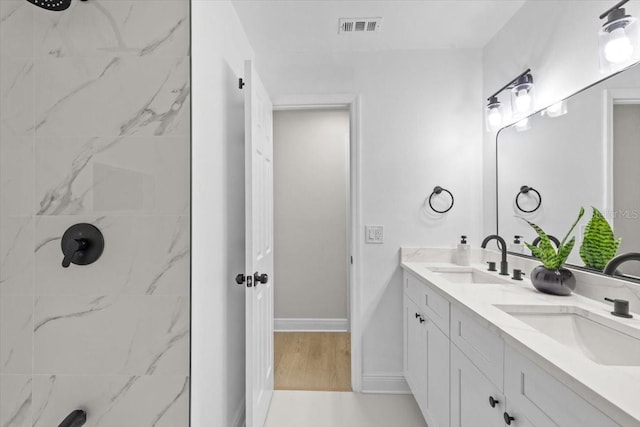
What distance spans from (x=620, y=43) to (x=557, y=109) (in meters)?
0.39

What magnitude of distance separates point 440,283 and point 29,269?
1663 millimetres

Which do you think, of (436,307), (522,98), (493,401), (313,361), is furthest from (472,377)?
(313,361)

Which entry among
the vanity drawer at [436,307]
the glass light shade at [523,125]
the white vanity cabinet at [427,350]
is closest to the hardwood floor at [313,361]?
the white vanity cabinet at [427,350]

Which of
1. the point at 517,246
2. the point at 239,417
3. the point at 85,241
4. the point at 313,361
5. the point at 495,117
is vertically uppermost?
the point at 495,117

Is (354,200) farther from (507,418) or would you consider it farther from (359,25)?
(507,418)

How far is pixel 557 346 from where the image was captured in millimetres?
851

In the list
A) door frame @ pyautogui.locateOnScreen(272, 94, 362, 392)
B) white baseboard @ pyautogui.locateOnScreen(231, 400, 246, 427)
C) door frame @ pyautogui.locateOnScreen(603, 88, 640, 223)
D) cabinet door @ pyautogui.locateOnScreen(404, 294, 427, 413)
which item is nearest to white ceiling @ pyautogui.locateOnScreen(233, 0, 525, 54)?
door frame @ pyautogui.locateOnScreen(272, 94, 362, 392)

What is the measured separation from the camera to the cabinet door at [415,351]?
1838 millimetres

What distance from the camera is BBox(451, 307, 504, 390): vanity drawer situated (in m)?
1.04

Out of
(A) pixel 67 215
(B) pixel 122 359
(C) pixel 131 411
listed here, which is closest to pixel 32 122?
(A) pixel 67 215

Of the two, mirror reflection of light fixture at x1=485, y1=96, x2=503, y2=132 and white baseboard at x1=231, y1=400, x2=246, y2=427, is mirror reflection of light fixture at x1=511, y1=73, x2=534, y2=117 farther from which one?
white baseboard at x1=231, y1=400, x2=246, y2=427

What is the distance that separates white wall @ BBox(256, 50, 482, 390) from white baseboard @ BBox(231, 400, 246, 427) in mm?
873

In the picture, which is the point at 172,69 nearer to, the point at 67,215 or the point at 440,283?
the point at 67,215

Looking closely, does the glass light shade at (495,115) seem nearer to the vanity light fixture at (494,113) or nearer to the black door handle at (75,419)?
the vanity light fixture at (494,113)
